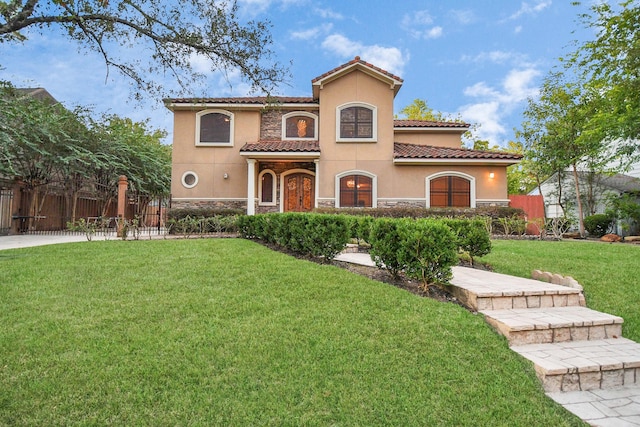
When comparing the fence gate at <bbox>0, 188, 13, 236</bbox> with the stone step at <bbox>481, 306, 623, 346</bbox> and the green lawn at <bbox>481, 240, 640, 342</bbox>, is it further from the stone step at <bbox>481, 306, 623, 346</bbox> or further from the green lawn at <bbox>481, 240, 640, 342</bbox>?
the stone step at <bbox>481, 306, 623, 346</bbox>

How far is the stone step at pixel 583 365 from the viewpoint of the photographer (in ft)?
9.73

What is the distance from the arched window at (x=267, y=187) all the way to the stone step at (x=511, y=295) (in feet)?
38.3

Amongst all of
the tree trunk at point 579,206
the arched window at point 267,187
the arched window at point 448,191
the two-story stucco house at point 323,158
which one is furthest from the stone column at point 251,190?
the tree trunk at point 579,206

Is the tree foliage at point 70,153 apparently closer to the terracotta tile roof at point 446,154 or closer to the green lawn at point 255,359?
the green lawn at point 255,359

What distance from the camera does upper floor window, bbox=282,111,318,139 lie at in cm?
1567

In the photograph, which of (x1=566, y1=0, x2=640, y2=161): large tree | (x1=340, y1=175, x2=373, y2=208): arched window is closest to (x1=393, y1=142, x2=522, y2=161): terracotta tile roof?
(x1=340, y1=175, x2=373, y2=208): arched window

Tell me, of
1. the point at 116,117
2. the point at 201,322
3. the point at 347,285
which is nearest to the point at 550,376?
the point at 347,285

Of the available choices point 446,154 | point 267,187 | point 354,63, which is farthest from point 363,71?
point 267,187

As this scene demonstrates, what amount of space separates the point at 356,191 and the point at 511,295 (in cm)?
1068

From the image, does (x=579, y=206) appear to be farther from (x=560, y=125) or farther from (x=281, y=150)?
(x=281, y=150)

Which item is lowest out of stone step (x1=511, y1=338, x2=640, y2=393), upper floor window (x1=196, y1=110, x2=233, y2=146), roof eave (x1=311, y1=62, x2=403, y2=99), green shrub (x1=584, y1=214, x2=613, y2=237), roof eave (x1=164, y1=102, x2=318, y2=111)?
stone step (x1=511, y1=338, x2=640, y2=393)

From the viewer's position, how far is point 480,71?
19.7 m

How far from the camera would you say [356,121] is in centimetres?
1499

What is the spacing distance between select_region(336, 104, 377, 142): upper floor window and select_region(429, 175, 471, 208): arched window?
356 cm
